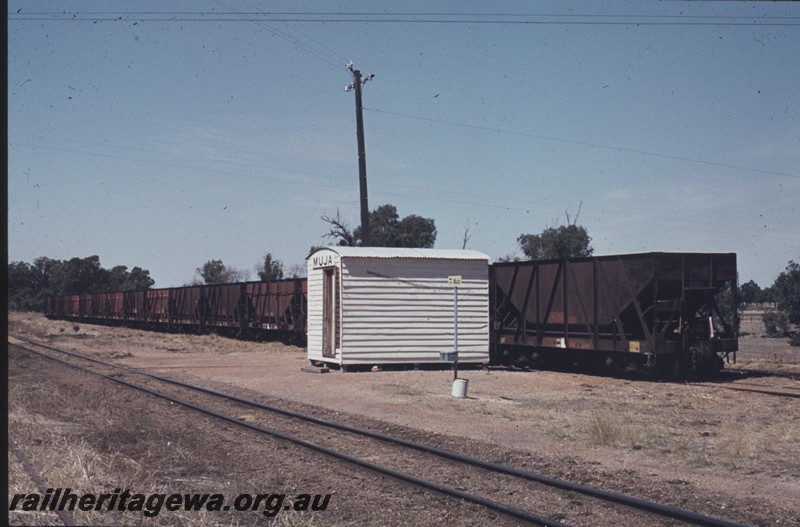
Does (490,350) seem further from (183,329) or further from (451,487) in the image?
(183,329)

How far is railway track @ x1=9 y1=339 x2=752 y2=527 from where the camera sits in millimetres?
6852

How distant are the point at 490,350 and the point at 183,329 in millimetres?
30003

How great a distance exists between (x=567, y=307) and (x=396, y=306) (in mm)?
4612

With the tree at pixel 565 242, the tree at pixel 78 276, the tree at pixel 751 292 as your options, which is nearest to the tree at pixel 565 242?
the tree at pixel 565 242

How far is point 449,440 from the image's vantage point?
422 inches

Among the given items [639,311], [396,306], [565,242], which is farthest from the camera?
[565,242]

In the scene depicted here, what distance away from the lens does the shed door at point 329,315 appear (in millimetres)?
21234

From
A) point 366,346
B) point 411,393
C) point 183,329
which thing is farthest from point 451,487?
point 183,329

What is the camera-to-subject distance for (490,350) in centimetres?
2420

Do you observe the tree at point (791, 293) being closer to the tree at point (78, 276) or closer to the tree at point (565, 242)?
the tree at point (565, 242)

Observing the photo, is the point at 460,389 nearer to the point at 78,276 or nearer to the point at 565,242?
the point at 565,242

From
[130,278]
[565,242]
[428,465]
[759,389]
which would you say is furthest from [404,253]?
[130,278]

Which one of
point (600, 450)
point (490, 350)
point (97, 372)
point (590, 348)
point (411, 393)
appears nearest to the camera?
point (600, 450)

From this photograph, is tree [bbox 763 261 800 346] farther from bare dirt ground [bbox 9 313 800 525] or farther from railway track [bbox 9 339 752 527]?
railway track [bbox 9 339 752 527]
